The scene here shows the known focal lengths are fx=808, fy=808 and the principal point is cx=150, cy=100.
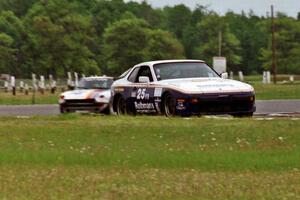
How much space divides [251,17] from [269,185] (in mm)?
178667

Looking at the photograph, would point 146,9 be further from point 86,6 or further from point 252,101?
point 252,101

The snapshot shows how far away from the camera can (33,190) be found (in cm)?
786

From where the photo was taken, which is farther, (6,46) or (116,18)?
(116,18)

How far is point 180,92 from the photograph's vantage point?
16.3m

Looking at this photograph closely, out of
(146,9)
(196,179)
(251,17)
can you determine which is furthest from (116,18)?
(196,179)

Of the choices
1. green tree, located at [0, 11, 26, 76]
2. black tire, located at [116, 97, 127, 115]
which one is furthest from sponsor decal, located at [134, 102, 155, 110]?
green tree, located at [0, 11, 26, 76]

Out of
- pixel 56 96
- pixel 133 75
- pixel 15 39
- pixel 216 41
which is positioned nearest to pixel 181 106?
pixel 133 75

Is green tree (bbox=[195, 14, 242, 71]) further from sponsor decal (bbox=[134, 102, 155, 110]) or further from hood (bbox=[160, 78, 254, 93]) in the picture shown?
hood (bbox=[160, 78, 254, 93])

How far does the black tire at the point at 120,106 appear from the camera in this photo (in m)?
19.0

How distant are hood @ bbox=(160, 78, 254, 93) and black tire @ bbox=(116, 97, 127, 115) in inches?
85.2

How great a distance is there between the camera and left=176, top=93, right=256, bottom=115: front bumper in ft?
53.0

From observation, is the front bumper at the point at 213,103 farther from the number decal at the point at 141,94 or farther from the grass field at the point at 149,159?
the number decal at the point at 141,94

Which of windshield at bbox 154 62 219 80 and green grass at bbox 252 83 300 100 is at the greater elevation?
windshield at bbox 154 62 219 80

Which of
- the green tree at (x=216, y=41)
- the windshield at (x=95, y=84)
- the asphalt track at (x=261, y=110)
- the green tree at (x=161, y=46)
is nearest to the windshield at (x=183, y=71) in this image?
the asphalt track at (x=261, y=110)
